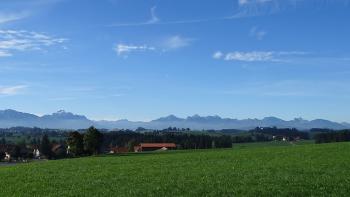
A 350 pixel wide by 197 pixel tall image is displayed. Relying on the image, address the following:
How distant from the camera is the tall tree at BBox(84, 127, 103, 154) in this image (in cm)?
9462

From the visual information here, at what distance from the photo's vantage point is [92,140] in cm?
9512

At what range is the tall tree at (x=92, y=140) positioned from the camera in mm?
94625

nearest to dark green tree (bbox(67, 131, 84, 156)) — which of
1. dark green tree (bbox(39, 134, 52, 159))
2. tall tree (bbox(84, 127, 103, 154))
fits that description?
tall tree (bbox(84, 127, 103, 154))

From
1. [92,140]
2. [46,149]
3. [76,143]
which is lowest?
[46,149]

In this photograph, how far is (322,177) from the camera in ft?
76.6

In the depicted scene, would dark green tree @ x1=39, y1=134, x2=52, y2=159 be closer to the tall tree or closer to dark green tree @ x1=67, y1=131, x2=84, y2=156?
dark green tree @ x1=67, y1=131, x2=84, y2=156

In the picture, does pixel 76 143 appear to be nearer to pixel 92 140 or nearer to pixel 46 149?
pixel 92 140

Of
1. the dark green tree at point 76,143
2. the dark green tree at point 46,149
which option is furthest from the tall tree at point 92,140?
the dark green tree at point 46,149

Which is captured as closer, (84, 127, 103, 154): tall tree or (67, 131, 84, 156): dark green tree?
(84, 127, 103, 154): tall tree

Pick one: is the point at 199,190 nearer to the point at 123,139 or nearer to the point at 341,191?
the point at 341,191

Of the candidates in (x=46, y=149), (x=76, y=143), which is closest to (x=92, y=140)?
(x=76, y=143)

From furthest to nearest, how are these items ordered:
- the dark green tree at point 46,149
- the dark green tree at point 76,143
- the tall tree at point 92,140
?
the dark green tree at point 46,149 < the dark green tree at point 76,143 < the tall tree at point 92,140

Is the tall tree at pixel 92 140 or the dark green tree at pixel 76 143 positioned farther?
the dark green tree at pixel 76 143

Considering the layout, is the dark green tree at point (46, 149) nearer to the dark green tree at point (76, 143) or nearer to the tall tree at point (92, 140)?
the dark green tree at point (76, 143)
